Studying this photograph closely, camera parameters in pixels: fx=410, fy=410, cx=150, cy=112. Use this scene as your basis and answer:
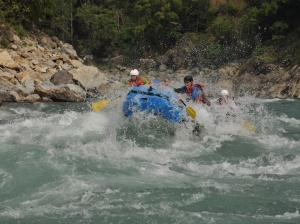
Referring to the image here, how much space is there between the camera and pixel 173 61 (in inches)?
1399

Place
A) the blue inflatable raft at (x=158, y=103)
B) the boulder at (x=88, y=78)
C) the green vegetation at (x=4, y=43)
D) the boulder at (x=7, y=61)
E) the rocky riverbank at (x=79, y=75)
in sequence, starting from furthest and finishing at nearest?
the green vegetation at (x=4, y=43) → the boulder at (x=88, y=78) → the boulder at (x=7, y=61) → the rocky riverbank at (x=79, y=75) → the blue inflatable raft at (x=158, y=103)

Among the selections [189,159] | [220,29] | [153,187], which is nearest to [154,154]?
[189,159]

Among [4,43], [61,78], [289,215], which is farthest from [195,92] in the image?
[4,43]

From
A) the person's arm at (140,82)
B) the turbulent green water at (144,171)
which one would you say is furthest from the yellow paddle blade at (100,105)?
the person's arm at (140,82)

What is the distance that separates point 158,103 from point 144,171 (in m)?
3.16

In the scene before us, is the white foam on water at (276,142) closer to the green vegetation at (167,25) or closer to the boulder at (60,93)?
the boulder at (60,93)

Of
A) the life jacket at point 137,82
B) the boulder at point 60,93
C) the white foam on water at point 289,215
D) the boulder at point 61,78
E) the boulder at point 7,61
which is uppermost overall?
the boulder at point 7,61

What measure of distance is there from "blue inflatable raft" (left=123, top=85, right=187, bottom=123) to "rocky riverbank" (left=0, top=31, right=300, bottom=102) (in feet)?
22.6

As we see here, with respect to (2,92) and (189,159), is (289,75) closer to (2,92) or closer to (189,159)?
(2,92)

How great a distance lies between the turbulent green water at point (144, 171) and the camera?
16.5 ft

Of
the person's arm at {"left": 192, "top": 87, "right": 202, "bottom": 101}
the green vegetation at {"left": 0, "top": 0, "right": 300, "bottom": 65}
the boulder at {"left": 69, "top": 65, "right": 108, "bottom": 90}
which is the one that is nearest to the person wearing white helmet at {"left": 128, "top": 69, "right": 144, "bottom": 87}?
the person's arm at {"left": 192, "top": 87, "right": 202, "bottom": 101}

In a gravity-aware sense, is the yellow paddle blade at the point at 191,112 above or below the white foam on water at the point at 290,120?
below

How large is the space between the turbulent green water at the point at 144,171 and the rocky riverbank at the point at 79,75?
18.3ft

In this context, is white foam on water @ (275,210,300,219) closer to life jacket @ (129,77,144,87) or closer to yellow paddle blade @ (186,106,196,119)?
yellow paddle blade @ (186,106,196,119)
